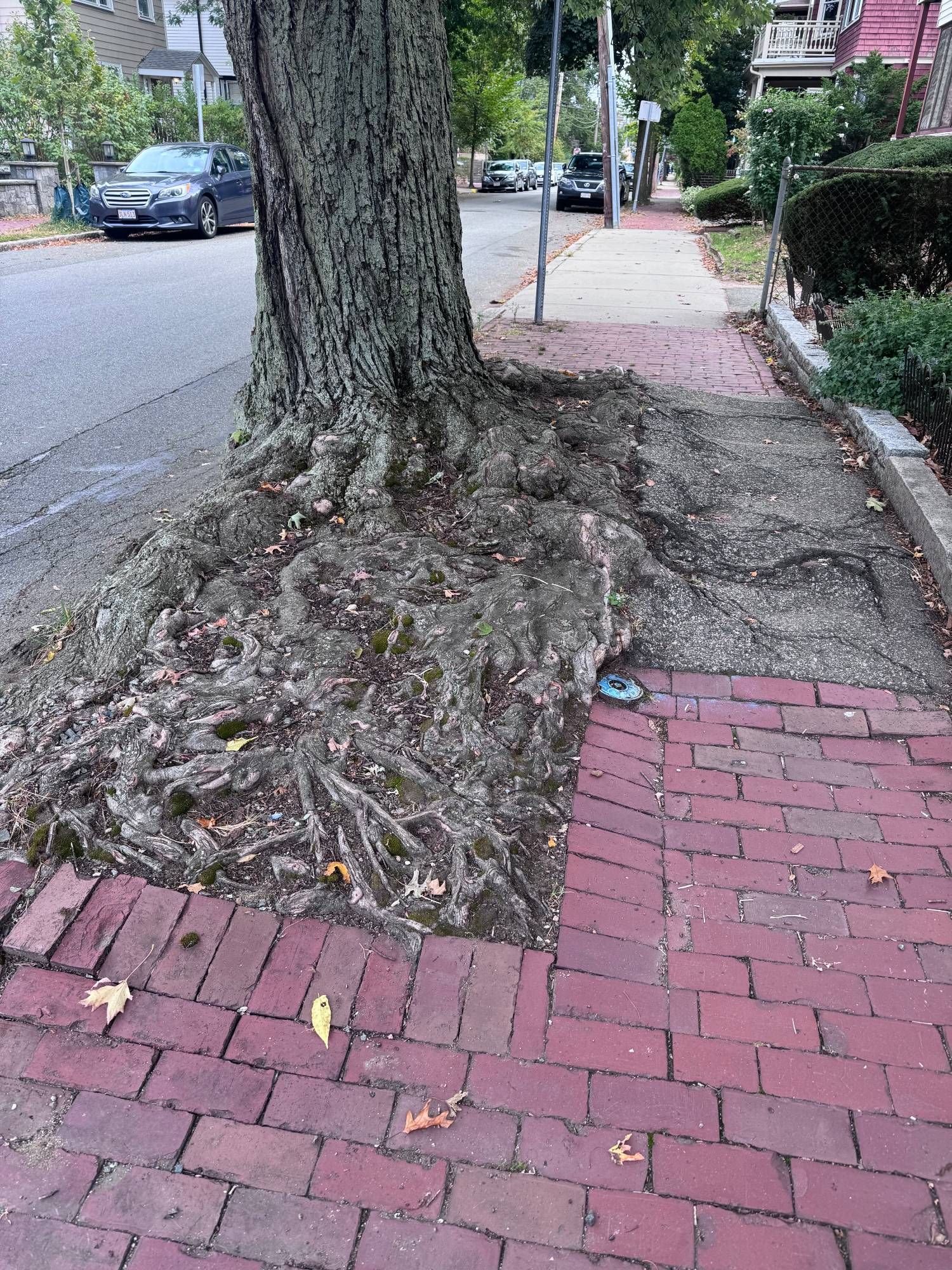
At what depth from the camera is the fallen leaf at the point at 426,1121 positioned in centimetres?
185

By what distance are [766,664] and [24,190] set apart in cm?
2264

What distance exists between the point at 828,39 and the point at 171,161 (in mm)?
23062

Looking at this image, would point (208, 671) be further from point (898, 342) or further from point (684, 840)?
point (898, 342)

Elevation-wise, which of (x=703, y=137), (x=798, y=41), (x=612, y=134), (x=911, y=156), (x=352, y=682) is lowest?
(x=352, y=682)

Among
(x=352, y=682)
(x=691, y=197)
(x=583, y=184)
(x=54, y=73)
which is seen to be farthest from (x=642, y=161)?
(x=352, y=682)

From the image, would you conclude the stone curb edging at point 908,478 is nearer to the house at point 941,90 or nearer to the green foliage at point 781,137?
the green foliage at point 781,137

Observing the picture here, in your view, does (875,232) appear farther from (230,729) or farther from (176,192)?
(176,192)

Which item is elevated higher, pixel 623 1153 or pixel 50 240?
pixel 50 240

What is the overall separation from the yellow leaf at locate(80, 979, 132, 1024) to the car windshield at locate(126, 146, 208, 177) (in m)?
18.5

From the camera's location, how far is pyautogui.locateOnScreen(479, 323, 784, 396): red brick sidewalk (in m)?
7.47

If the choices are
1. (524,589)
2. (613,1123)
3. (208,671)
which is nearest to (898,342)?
(524,589)

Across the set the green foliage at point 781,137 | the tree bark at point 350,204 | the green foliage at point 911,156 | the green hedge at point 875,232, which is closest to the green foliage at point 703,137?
the green foliage at point 781,137

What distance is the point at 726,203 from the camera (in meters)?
20.7

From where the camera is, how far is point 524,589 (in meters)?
3.32
